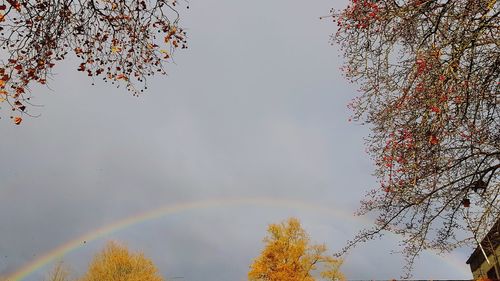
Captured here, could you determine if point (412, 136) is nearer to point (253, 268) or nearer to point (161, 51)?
point (161, 51)

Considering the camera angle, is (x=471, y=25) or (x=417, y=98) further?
(x=417, y=98)

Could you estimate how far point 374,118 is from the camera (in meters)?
6.07

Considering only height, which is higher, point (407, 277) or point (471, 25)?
point (471, 25)

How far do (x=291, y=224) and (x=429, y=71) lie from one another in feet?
112

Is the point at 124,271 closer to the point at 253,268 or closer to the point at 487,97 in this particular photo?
the point at 253,268

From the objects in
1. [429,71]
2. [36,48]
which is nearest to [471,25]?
[429,71]

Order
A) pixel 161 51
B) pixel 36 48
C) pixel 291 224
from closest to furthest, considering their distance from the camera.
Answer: pixel 36 48, pixel 161 51, pixel 291 224

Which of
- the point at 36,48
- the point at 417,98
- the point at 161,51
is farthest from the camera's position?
the point at 417,98

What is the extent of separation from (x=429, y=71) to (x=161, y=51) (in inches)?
113

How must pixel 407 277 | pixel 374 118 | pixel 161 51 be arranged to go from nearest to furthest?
pixel 161 51
pixel 374 118
pixel 407 277

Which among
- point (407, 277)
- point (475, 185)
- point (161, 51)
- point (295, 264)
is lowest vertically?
point (407, 277)

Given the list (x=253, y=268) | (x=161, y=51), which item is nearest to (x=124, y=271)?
(x=253, y=268)

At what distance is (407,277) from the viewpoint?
24.8 ft

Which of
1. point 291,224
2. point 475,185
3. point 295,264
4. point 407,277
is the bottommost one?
point 407,277
